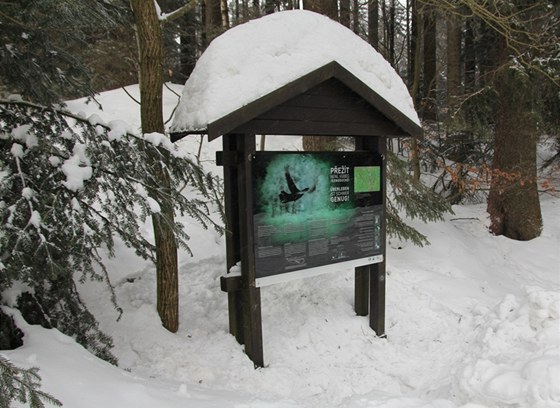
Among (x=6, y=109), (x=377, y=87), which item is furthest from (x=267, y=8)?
(x=6, y=109)

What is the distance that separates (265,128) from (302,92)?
51cm

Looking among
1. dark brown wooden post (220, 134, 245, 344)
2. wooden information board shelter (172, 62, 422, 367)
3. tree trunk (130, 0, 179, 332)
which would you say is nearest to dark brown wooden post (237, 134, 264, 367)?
wooden information board shelter (172, 62, 422, 367)

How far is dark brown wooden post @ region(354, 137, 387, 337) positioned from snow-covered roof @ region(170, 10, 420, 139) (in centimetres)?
52

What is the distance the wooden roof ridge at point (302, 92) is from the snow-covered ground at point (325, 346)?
2.10 metres

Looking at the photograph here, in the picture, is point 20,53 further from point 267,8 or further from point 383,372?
point 267,8

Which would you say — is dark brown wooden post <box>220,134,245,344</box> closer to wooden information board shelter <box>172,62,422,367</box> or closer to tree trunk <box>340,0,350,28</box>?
wooden information board shelter <box>172,62,422,367</box>

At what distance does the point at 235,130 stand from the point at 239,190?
0.59 metres

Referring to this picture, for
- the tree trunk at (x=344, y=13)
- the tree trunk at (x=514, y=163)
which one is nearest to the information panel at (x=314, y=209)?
the tree trunk at (x=514, y=163)

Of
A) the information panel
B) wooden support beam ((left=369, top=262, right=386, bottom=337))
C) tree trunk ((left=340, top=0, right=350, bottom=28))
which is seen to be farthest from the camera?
tree trunk ((left=340, top=0, right=350, bottom=28))

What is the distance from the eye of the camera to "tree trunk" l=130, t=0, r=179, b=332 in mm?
4895

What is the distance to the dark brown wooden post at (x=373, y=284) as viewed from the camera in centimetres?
546

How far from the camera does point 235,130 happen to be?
4.35 meters

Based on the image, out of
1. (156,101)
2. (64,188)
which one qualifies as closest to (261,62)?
(156,101)

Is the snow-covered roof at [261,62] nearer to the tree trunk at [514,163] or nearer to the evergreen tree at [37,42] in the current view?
the evergreen tree at [37,42]
